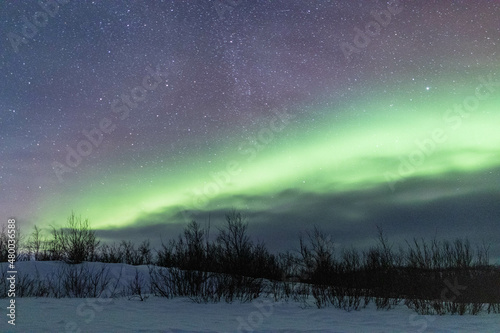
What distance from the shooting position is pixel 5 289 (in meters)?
15.8

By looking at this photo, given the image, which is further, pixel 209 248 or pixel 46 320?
pixel 209 248

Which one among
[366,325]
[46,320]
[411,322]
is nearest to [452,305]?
[411,322]

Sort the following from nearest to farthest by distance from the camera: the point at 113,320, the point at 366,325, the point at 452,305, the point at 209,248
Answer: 1. the point at 113,320
2. the point at 366,325
3. the point at 452,305
4. the point at 209,248

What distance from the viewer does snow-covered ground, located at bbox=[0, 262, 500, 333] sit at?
9.64 metres

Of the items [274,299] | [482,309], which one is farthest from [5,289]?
[482,309]

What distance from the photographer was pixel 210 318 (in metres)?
12.0

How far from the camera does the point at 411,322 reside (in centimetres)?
1203

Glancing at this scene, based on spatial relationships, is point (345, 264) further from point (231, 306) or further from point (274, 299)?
point (231, 306)

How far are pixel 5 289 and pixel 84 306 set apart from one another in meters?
5.47

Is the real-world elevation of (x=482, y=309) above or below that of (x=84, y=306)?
below

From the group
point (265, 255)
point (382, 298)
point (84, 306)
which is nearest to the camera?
point (84, 306)

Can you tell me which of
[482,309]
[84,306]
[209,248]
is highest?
[209,248]

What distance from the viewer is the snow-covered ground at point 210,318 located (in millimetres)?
9641

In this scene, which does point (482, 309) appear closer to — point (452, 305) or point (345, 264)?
point (452, 305)
